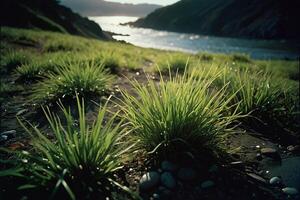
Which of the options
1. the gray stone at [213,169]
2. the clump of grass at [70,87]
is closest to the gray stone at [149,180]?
the gray stone at [213,169]

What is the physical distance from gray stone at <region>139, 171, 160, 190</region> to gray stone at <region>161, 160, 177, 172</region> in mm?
143

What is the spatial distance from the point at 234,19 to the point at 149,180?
13390 centimetres

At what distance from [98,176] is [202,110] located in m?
1.25

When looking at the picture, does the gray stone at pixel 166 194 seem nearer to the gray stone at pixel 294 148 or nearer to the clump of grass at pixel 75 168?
the clump of grass at pixel 75 168

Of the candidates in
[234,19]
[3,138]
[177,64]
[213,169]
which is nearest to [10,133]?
[3,138]

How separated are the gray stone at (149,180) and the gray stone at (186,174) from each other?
0.69 ft

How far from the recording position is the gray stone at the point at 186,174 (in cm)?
303

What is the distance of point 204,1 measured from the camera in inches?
7190

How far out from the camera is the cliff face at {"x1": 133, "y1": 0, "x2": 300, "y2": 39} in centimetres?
9519

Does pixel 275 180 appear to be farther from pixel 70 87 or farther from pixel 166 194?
pixel 70 87

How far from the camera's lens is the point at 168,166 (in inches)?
123

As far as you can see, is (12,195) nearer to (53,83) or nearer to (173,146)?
(173,146)

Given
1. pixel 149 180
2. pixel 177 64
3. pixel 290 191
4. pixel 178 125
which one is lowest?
pixel 290 191

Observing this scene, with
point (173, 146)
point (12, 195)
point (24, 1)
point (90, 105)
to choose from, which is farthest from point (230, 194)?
point (24, 1)
